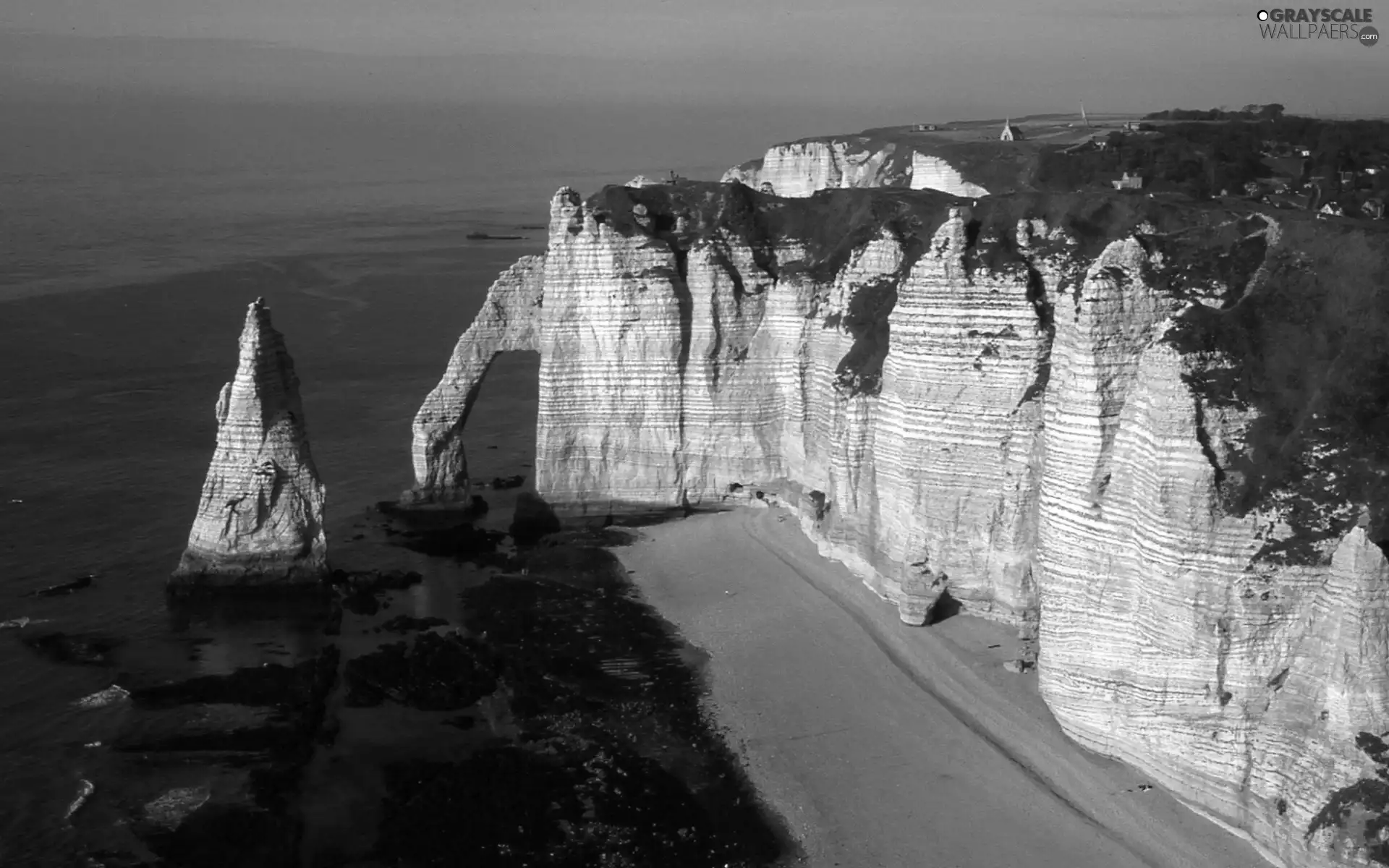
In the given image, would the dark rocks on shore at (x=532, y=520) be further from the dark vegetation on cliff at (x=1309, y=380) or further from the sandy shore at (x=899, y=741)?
the dark vegetation on cliff at (x=1309, y=380)

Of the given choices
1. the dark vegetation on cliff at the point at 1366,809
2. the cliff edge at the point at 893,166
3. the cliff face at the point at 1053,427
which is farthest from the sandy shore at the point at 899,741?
the cliff edge at the point at 893,166

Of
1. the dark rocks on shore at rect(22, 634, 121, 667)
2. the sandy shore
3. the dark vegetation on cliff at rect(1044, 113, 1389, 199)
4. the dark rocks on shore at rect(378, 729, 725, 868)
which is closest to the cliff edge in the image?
the dark vegetation on cliff at rect(1044, 113, 1389, 199)

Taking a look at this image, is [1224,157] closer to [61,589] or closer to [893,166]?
[893,166]

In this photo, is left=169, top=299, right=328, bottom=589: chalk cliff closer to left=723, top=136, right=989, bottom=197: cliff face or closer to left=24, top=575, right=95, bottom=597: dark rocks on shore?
left=24, top=575, right=95, bottom=597: dark rocks on shore

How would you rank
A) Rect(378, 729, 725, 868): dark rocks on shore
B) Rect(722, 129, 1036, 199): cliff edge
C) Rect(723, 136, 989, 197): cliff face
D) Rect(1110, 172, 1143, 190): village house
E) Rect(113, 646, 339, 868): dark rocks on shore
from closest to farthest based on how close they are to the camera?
Rect(378, 729, 725, 868): dark rocks on shore, Rect(113, 646, 339, 868): dark rocks on shore, Rect(1110, 172, 1143, 190): village house, Rect(722, 129, 1036, 199): cliff edge, Rect(723, 136, 989, 197): cliff face

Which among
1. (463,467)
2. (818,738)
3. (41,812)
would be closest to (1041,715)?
(818,738)
